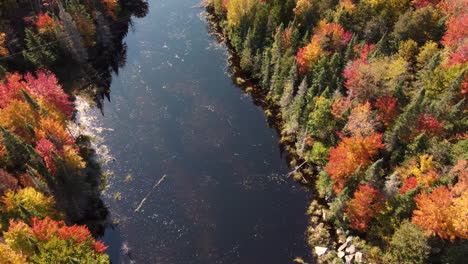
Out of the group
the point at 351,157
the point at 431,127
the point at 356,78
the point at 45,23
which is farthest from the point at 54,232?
the point at 431,127

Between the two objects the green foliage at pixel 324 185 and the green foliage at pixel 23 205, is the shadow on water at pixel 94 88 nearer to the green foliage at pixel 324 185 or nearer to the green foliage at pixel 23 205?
the green foliage at pixel 23 205

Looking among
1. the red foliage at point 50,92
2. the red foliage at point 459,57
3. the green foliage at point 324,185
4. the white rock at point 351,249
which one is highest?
the red foliage at point 459,57

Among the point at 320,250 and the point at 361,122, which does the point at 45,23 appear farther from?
the point at 320,250

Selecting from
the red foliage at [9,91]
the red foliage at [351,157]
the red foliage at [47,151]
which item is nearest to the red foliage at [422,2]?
the red foliage at [351,157]

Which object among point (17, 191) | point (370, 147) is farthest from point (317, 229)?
point (17, 191)

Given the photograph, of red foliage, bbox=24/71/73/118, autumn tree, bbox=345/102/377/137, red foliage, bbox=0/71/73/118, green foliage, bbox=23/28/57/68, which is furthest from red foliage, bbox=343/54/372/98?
green foliage, bbox=23/28/57/68

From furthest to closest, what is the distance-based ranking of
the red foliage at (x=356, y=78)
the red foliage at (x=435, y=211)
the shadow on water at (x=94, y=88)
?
the red foliage at (x=356, y=78) → the shadow on water at (x=94, y=88) → the red foliage at (x=435, y=211)

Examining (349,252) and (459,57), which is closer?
(349,252)
